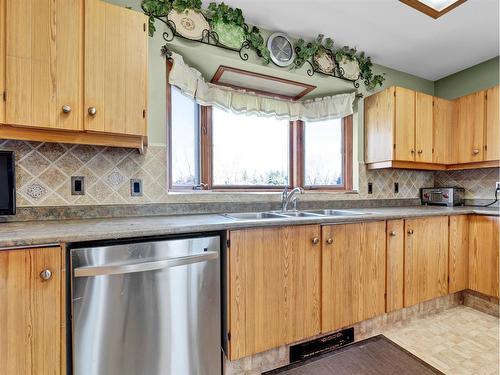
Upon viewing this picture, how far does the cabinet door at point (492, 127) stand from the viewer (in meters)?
2.40

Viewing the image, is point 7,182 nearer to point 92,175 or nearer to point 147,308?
point 92,175

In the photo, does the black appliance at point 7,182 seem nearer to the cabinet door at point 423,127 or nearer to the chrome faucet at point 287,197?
the chrome faucet at point 287,197

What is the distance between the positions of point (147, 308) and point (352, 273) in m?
1.32

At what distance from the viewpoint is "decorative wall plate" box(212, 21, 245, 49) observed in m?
1.91

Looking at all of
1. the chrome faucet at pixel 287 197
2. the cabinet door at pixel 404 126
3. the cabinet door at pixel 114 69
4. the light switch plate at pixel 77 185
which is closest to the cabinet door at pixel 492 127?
the cabinet door at pixel 404 126

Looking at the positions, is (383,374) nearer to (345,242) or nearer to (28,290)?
(345,242)

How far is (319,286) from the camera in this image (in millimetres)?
1628

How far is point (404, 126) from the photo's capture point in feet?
8.18

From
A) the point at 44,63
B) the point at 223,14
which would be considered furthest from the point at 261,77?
the point at 44,63

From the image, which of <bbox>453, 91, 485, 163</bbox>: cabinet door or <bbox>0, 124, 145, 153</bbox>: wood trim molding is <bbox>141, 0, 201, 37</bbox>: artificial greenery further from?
<bbox>453, 91, 485, 163</bbox>: cabinet door

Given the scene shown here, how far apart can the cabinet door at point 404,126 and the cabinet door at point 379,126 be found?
6 centimetres

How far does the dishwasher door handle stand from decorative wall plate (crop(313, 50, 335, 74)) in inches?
78.3

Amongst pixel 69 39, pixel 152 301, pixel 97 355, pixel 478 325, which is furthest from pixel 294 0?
pixel 478 325

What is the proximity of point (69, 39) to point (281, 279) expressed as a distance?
1.70m
